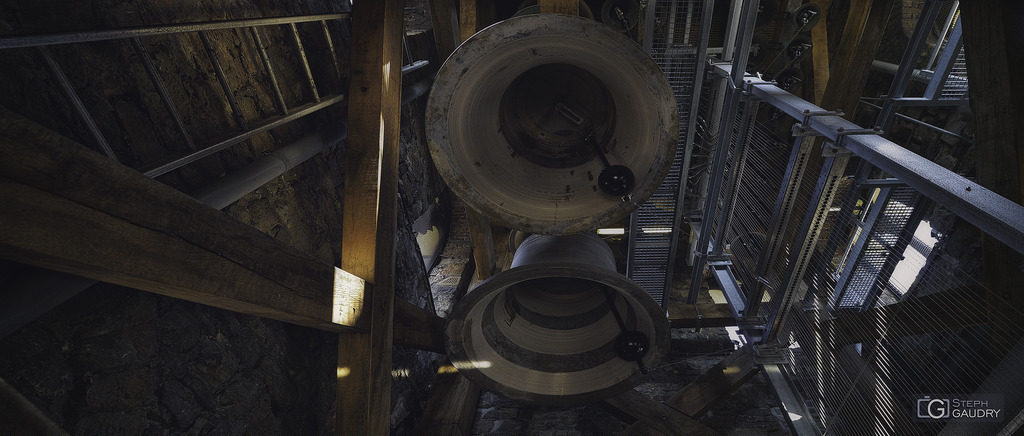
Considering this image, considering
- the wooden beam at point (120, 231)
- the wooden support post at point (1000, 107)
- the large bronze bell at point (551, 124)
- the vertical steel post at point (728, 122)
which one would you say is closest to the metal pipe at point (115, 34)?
the wooden beam at point (120, 231)

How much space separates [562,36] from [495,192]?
935 millimetres

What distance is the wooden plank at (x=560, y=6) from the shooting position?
2287 mm

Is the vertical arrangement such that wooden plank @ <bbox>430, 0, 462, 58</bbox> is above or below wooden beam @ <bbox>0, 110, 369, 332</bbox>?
above

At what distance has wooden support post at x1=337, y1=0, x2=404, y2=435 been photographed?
223 centimetres

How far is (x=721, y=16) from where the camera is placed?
5.53 meters

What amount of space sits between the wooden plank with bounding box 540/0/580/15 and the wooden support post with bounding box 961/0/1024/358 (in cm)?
166

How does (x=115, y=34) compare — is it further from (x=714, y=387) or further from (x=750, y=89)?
(x=714, y=387)

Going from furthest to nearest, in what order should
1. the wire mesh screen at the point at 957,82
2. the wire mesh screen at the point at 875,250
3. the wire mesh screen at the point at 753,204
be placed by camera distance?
1. the wire mesh screen at the point at 875,250
2. the wire mesh screen at the point at 957,82
3. the wire mesh screen at the point at 753,204

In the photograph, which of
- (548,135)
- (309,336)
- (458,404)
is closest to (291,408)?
(309,336)

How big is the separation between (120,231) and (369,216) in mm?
1103

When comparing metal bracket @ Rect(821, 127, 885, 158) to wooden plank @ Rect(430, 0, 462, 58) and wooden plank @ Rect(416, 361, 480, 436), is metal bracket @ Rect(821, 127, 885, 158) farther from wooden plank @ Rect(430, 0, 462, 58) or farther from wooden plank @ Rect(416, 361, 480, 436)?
wooden plank @ Rect(416, 361, 480, 436)

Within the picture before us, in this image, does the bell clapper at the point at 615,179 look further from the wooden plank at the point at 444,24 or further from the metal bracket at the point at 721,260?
the wooden plank at the point at 444,24

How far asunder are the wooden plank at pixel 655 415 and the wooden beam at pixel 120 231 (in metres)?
2.89

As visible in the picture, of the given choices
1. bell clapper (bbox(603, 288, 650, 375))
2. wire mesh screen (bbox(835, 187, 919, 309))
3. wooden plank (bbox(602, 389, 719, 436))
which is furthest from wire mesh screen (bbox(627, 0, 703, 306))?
wire mesh screen (bbox(835, 187, 919, 309))
